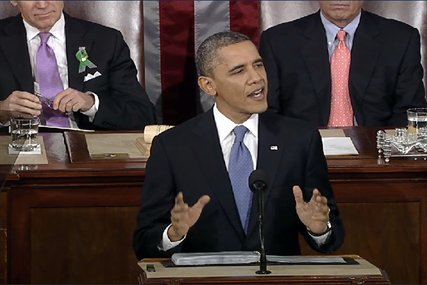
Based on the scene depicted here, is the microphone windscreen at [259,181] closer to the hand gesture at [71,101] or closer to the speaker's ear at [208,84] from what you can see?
the speaker's ear at [208,84]

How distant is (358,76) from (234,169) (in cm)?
193

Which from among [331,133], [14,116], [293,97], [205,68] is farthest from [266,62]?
[205,68]

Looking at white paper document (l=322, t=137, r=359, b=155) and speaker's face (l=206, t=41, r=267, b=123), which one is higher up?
speaker's face (l=206, t=41, r=267, b=123)

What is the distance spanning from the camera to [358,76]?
573 centimetres

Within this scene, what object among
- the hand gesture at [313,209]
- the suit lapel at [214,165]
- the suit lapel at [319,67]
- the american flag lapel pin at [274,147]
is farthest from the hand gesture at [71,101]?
the hand gesture at [313,209]

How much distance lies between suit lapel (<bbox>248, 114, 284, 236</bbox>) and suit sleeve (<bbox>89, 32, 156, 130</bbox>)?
66.5 inches

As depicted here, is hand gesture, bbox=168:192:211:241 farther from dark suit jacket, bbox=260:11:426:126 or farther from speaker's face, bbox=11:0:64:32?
speaker's face, bbox=11:0:64:32

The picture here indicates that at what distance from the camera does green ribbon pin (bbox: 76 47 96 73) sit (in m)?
5.73

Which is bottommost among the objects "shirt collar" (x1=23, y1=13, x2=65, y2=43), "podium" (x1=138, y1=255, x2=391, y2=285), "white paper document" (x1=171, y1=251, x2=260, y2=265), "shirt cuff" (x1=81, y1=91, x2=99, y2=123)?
"podium" (x1=138, y1=255, x2=391, y2=285)

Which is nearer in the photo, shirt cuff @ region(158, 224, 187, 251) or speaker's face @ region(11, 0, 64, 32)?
shirt cuff @ region(158, 224, 187, 251)

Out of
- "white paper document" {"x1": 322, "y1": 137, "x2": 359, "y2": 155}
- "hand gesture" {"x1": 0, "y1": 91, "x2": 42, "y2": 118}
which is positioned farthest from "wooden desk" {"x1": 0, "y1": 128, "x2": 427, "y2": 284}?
"hand gesture" {"x1": 0, "y1": 91, "x2": 42, "y2": 118}

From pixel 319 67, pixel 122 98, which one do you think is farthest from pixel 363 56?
pixel 122 98

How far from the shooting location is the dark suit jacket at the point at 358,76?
5730mm

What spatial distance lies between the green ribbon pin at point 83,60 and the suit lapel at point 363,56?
3.83ft
